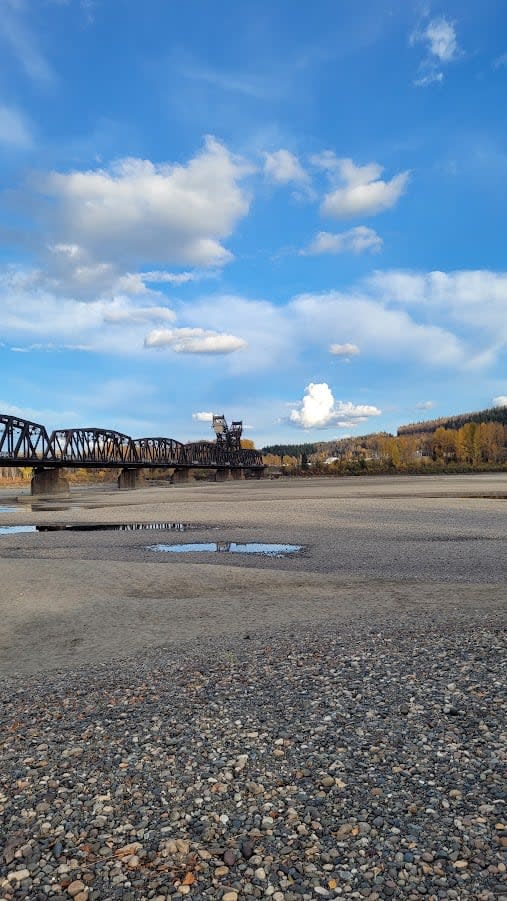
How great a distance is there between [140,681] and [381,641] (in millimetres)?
4534

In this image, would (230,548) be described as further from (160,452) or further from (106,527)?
(160,452)

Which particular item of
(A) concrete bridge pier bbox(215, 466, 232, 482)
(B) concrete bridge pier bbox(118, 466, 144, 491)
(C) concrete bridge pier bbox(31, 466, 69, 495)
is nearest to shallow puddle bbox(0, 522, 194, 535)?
(C) concrete bridge pier bbox(31, 466, 69, 495)

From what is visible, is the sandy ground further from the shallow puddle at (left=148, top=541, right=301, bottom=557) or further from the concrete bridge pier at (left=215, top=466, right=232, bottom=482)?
the concrete bridge pier at (left=215, top=466, right=232, bottom=482)

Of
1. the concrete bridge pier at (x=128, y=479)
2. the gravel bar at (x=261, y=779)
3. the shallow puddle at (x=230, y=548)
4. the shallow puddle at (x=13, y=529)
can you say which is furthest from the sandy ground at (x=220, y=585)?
the concrete bridge pier at (x=128, y=479)

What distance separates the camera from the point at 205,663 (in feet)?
31.4

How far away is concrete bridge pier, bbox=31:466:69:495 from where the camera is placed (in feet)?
288

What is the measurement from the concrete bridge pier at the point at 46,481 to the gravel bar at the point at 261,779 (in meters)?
84.0

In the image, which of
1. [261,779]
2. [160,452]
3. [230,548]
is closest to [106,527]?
[230,548]

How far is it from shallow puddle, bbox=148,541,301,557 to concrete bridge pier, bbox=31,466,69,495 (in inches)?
2643

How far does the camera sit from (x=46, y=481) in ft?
289

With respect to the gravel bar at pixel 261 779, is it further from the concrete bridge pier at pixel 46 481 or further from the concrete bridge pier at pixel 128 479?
the concrete bridge pier at pixel 128 479

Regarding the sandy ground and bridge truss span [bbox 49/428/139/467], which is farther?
bridge truss span [bbox 49/428/139/467]

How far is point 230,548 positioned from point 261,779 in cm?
2005

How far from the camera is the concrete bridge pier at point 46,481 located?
8775 centimetres
